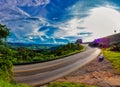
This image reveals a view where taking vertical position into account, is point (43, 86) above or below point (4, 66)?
below

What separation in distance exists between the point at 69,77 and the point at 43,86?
877cm

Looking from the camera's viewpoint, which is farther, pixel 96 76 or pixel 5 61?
pixel 96 76

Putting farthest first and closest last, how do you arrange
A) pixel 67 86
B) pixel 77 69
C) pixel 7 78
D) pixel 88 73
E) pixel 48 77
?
pixel 77 69
pixel 88 73
pixel 48 77
pixel 67 86
pixel 7 78

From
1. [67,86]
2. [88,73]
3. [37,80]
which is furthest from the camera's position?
[88,73]

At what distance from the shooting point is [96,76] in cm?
5291

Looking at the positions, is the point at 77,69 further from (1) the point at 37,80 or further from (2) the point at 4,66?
(2) the point at 4,66

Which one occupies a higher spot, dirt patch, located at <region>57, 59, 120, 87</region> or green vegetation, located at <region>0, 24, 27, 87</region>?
green vegetation, located at <region>0, 24, 27, 87</region>

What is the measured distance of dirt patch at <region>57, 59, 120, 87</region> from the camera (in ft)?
156

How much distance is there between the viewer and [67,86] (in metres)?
43.0

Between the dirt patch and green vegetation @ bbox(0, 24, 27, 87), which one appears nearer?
green vegetation @ bbox(0, 24, 27, 87)

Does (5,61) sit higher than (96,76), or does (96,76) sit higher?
(5,61)

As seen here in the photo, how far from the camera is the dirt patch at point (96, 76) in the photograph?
47500 millimetres

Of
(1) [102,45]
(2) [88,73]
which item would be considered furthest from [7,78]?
(1) [102,45]

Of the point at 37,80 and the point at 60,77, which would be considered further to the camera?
the point at 60,77
